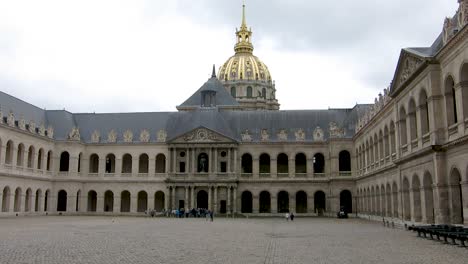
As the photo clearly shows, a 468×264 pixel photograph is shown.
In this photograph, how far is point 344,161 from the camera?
70.9 metres

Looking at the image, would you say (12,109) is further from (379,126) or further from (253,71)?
(253,71)

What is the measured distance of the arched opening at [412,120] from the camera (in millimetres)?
36938

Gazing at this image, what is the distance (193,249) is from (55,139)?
55903mm

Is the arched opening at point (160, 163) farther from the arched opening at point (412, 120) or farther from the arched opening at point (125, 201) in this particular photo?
the arched opening at point (412, 120)

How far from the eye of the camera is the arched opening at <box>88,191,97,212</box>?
2977 inches

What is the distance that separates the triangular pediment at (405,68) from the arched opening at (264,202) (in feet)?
116

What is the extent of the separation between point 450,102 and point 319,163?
42.9 m

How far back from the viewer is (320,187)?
7075cm

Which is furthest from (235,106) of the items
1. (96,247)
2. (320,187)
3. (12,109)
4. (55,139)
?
(96,247)

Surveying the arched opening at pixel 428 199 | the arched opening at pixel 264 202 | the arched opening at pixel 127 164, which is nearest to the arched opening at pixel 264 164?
the arched opening at pixel 264 202

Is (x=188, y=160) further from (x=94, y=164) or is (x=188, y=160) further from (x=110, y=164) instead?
(x=94, y=164)

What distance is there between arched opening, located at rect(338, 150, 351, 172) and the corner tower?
42.4 m

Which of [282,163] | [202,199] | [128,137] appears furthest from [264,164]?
[128,137]

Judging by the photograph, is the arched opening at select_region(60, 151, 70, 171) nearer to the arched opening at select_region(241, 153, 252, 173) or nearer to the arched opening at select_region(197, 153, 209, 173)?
the arched opening at select_region(197, 153, 209, 173)
